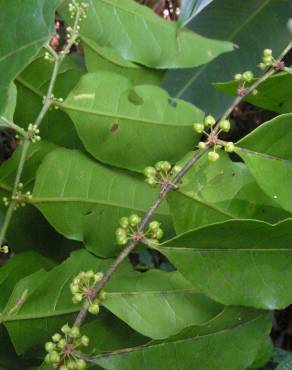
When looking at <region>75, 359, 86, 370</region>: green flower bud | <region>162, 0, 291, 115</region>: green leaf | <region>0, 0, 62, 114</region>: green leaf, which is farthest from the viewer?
<region>162, 0, 291, 115</region>: green leaf

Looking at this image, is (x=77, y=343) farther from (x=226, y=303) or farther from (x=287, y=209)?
(x=287, y=209)

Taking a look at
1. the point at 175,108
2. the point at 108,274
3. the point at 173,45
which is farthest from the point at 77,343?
the point at 173,45

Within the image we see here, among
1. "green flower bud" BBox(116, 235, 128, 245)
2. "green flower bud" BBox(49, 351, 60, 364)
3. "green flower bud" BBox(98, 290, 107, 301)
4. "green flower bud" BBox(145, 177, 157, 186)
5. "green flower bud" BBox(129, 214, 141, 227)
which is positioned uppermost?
"green flower bud" BBox(145, 177, 157, 186)

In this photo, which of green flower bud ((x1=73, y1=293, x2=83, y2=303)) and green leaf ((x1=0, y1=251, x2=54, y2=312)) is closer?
green flower bud ((x1=73, y1=293, x2=83, y2=303))

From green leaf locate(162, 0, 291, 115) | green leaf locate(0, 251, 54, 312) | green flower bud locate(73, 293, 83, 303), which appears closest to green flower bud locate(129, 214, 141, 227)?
green flower bud locate(73, 293, 83, 303)

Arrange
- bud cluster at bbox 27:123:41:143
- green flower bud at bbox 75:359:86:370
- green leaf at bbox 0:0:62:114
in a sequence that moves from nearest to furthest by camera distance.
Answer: green leaf at bbox 0:0:62:114 → green flower bud at bbox 75:359:86:370 → bud cluster at bbox 27:123:41:143

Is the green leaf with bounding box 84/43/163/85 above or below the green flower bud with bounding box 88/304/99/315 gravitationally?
above

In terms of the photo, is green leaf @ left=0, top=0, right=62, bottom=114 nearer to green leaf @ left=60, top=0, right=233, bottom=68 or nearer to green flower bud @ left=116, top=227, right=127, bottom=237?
green flower bud @ left=116, top=227, right=127, bottom=237
